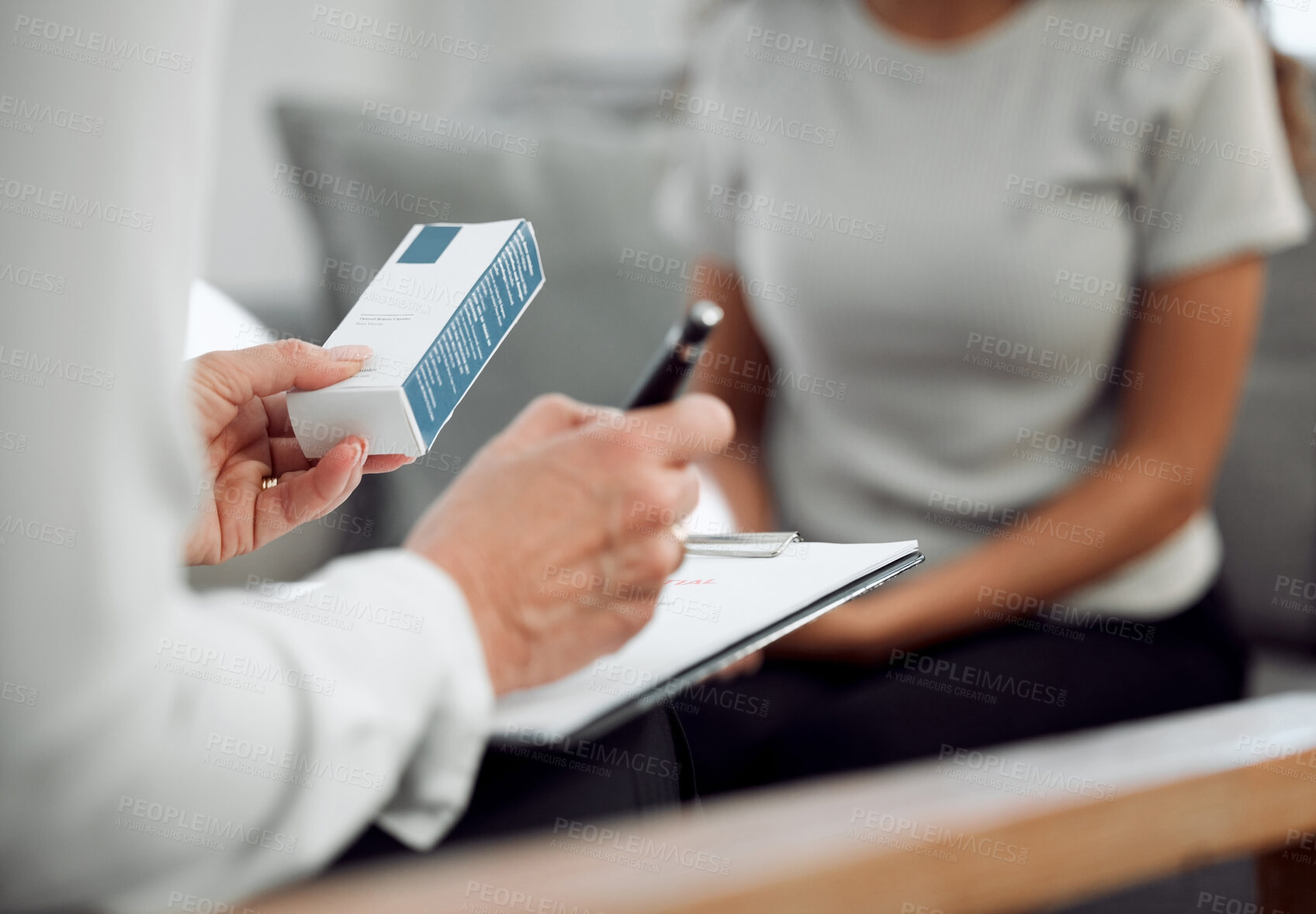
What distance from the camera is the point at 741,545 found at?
294 mm

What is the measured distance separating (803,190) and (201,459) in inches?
18.3

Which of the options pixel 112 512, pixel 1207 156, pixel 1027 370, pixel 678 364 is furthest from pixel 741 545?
pixel 1207 156

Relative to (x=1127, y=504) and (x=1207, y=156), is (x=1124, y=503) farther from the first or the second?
(x=1207, y=156)

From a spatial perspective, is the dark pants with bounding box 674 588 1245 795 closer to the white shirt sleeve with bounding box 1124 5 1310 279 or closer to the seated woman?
the seated woman

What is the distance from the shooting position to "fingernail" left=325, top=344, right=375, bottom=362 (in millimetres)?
234

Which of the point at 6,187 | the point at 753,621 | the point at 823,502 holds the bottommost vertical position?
the point at 823,502

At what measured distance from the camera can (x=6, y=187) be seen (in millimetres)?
156

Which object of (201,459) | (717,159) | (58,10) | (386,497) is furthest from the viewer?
(717,159)

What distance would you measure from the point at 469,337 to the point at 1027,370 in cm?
40

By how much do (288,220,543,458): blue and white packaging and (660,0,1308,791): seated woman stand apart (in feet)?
0.88

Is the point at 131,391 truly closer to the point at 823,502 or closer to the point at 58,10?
the point at 58,10

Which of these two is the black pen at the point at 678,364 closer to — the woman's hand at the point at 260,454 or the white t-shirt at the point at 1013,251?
the woman's hand at the point at 260,454

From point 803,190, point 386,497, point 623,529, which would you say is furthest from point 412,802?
point 803,190

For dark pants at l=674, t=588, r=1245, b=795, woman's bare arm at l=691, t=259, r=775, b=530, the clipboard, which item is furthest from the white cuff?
woman's bare arm at l=691, t=259, r=775, b=530
